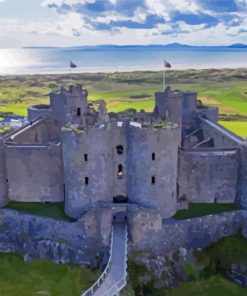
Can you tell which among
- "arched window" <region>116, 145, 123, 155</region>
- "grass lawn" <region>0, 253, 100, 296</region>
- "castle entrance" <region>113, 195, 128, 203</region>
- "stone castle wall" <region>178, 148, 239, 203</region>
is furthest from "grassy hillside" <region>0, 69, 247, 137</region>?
"grass lawn" <region>0, 253, 100, 296</region>

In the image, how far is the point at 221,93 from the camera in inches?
5699

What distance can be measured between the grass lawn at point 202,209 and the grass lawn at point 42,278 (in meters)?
8.98

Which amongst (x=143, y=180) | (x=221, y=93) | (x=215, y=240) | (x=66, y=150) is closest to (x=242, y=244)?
(x=215, y=240)

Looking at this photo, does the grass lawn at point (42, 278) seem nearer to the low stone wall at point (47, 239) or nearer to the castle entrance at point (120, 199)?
the low stone wall at point (47, 239)

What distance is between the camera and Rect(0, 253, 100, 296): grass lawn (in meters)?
36.5

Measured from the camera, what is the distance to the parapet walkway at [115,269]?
111 feet

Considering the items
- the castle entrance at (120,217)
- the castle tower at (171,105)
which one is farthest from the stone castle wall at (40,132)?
the castle entrance at (120,217)

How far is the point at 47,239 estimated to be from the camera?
41.3 m

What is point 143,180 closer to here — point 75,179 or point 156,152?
point 156,152

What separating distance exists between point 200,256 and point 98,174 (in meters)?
11.1

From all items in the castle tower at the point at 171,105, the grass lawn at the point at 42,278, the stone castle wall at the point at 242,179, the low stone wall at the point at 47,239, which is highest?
the castle tower at the point at 171,105

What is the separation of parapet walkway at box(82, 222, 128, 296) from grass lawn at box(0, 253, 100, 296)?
2.37 metres

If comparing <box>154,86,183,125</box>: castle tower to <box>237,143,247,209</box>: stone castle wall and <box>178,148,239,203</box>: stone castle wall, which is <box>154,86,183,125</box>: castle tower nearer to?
<box>178,148,239,203</box>: stone castle wall

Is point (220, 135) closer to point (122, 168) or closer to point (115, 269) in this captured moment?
point (122, 168)
